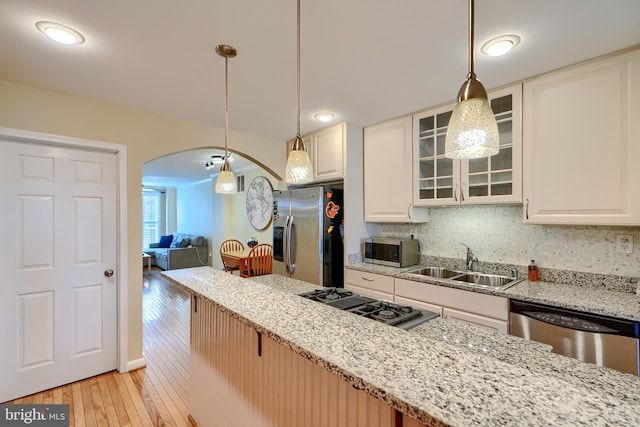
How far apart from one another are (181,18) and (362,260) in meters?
2.59

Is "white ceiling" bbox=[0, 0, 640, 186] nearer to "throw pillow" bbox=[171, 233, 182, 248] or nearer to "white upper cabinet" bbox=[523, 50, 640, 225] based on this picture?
"white upper cabinet" bbox=[523, 50, 640, 225]

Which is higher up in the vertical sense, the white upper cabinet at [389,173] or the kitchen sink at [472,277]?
the white upper cabinet at [389,173]

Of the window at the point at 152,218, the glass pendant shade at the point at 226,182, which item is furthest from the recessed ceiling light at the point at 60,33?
the window at the point at 152,218

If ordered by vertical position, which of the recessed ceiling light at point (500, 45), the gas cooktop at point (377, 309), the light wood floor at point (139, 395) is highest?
the recessed ceiling light at point (500, 45)

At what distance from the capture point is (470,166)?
249 cm

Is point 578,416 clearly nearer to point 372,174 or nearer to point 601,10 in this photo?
point 601,10

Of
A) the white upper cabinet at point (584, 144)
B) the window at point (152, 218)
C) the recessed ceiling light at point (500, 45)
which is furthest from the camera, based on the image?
the window at point (152, 218)

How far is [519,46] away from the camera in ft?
5.63

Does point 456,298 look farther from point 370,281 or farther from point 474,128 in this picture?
point 474,128

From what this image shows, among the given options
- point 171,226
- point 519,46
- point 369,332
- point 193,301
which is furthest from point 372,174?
point 171,226

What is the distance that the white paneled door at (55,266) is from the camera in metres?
2.25

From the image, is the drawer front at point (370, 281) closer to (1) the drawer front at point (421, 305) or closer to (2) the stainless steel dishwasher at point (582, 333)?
(1) the drawer front at point (421, 305)

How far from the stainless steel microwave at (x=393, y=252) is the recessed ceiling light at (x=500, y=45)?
1703 mm

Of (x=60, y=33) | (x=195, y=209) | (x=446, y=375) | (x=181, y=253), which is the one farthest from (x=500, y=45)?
(x=195, y=209)
